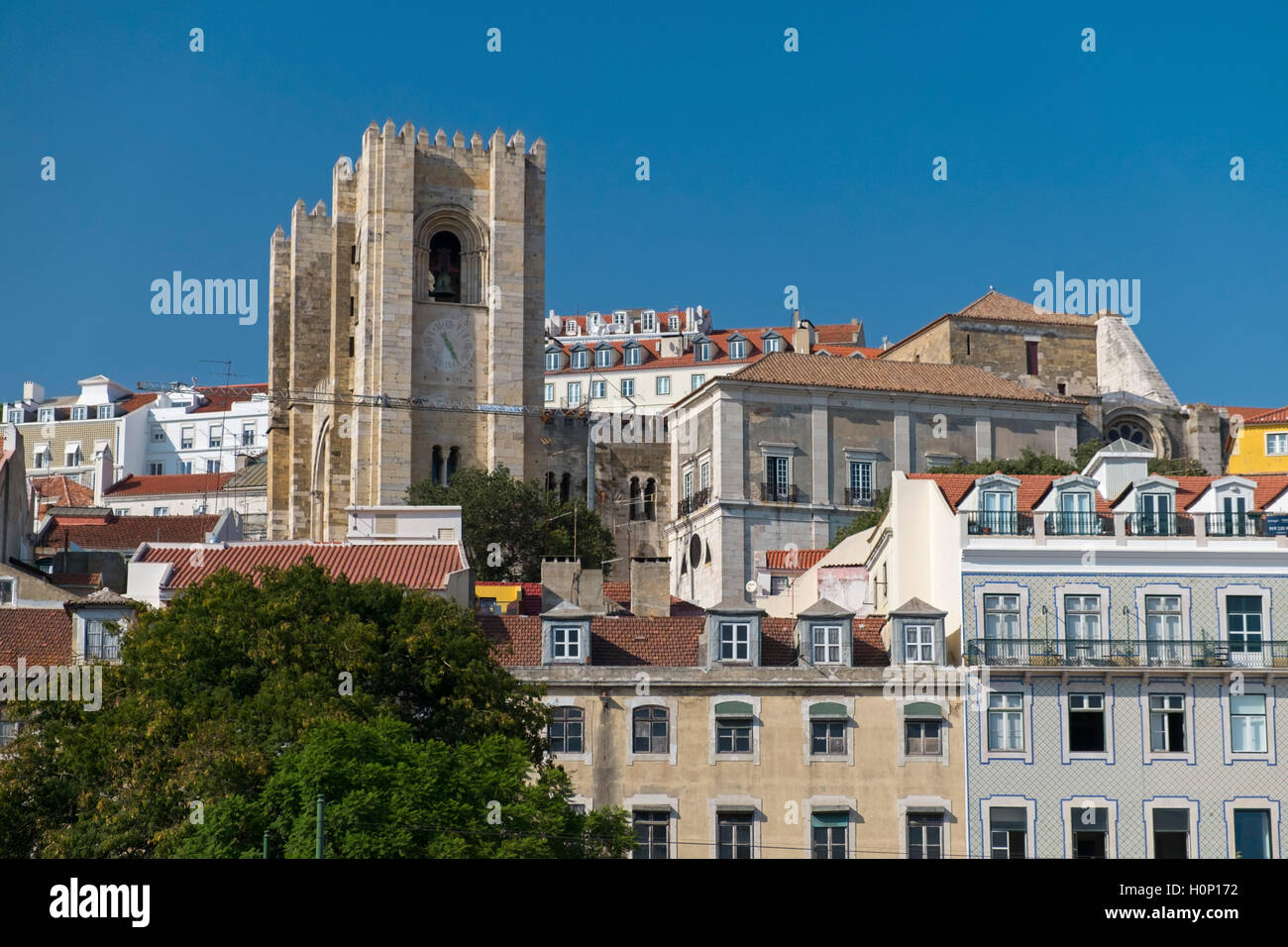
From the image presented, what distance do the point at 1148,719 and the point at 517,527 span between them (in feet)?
135

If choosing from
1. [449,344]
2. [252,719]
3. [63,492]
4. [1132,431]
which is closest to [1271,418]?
[1132,431]

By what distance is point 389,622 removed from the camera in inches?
1801

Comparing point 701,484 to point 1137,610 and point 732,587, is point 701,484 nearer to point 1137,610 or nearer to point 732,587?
point 732,587

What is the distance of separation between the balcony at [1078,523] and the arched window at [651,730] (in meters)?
10.4

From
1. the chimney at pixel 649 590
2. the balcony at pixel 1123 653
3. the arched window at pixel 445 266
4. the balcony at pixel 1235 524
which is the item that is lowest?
the balcony at pixel 1123 653

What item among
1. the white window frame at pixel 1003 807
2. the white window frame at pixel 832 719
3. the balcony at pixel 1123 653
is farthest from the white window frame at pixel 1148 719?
the white window frame at pixel 832 719

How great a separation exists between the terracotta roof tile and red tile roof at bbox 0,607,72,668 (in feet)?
120

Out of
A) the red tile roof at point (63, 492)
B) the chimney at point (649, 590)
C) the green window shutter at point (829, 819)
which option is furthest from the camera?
the red tile roof at point (63, 492)

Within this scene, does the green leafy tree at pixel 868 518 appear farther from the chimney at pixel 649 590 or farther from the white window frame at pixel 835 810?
the white window frame at pixel 835 810

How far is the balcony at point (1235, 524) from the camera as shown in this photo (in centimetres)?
5119

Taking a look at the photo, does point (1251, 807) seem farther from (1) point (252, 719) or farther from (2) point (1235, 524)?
(1) point (252, 719)

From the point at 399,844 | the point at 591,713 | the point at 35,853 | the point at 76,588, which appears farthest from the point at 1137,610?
the point at 76,588

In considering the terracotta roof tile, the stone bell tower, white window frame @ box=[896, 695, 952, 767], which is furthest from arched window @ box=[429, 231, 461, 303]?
white window frame @ box=[896, 695, 952, 767]

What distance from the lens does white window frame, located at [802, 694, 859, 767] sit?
4812 centimetres
